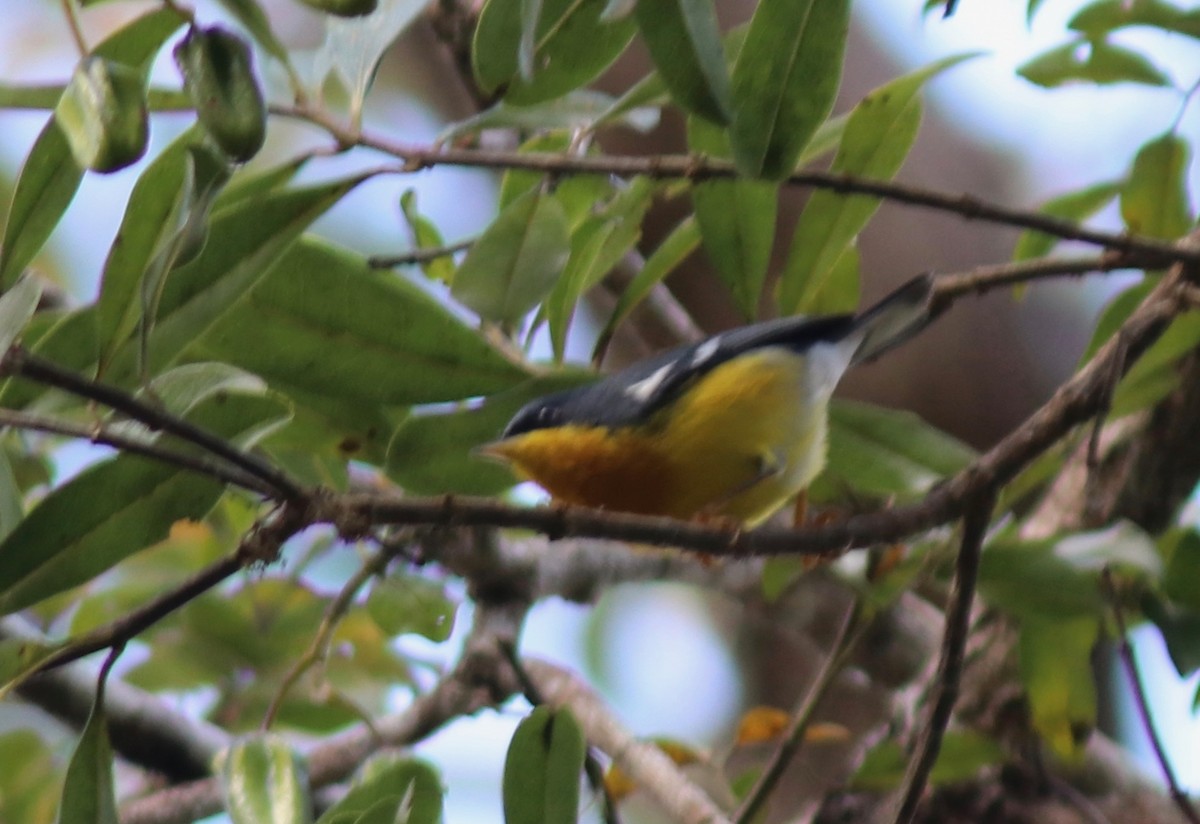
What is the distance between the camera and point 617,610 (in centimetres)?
422

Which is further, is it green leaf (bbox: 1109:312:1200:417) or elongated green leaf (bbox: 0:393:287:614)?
green leaf (bbox: 1109:312:1200:417)

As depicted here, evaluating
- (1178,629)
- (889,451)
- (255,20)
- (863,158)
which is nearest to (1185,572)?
(1178,629)

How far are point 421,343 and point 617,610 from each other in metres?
3.07

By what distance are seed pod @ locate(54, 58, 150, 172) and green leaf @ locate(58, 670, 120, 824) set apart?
1.40ft

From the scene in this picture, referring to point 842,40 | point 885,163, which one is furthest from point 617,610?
point 842,40

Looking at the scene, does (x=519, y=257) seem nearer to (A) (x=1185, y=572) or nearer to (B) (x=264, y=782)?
(B) (x=264, y=782)

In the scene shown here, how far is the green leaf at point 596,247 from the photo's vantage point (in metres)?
1.38

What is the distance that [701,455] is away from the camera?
1697 mm

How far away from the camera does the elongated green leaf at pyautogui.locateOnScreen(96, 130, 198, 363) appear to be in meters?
0.98

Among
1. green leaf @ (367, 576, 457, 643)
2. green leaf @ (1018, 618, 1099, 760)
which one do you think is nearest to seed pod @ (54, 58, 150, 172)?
green leaf @ (367, 576, 457, 643)

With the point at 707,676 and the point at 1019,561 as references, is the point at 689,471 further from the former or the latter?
the point at 707,676

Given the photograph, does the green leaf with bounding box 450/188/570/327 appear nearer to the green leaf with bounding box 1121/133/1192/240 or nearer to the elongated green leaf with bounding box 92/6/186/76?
the elongated green leaf with bounding box 92/6/186/76

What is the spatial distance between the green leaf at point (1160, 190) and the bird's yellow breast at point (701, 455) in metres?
0.50

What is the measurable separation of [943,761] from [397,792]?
922 mm
